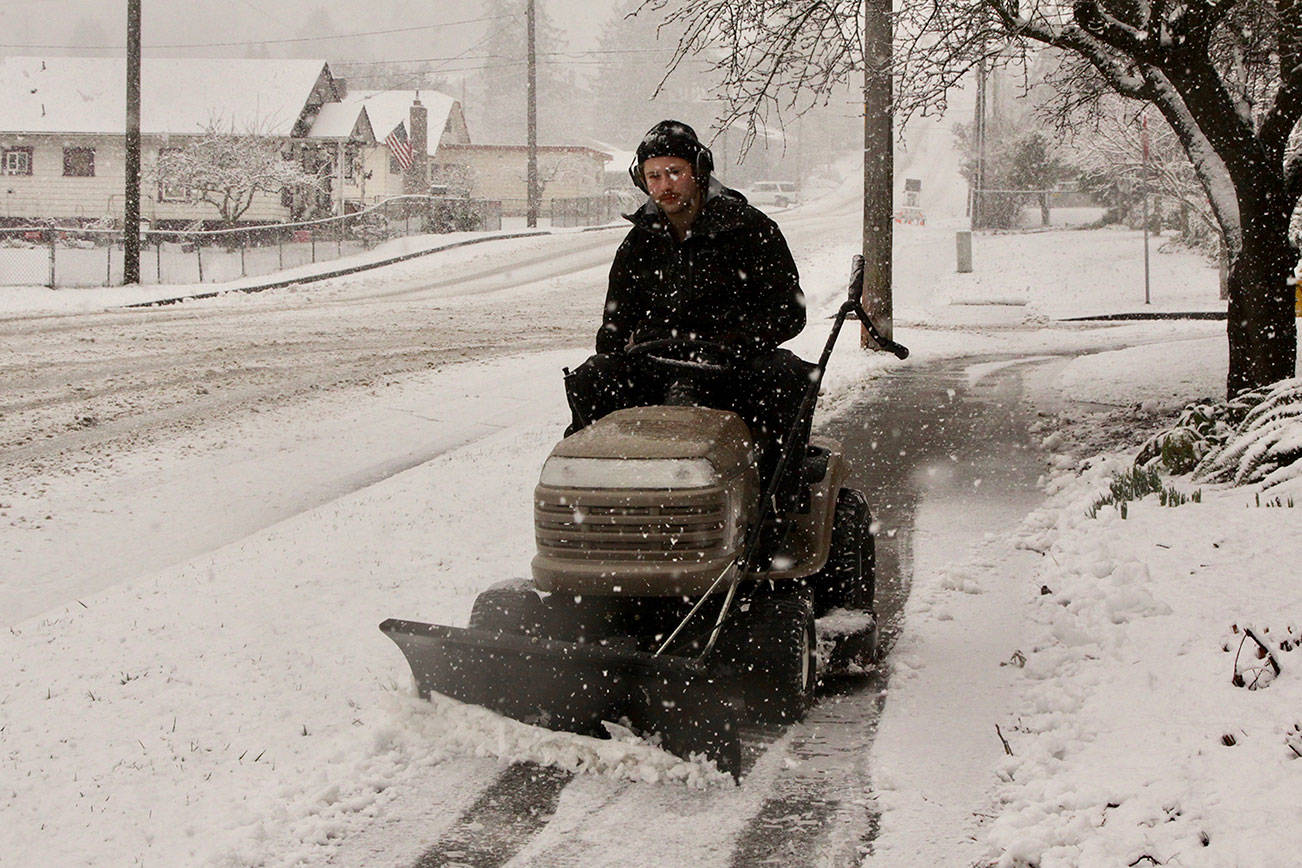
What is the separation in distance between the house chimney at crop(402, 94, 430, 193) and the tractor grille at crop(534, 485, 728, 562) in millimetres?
55420

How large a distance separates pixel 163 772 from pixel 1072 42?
26.7 ft

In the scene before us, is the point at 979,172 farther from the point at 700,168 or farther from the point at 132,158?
the point at 700,168

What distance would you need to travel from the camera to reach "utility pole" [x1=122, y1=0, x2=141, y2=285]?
24.6 meters

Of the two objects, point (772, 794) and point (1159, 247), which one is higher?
point (1159, 247)

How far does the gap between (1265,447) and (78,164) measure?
166 ft

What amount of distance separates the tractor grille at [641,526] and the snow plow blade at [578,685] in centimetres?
33

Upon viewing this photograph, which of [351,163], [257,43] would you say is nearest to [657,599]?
[351,163]

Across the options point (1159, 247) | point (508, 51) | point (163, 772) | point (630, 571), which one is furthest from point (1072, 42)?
point (508, 51)

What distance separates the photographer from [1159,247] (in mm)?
36156

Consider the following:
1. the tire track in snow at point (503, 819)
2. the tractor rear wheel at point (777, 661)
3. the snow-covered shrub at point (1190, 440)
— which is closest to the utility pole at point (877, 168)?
the snow-covered shrub at point (1190, 440)

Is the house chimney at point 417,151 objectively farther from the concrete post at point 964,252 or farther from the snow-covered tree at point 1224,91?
the snow-covered tree at point 1224,91

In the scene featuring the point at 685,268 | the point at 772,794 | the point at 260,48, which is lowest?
the point at 772,794

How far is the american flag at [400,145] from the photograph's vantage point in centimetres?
5522

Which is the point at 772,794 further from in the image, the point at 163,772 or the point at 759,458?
the point at 163,772
